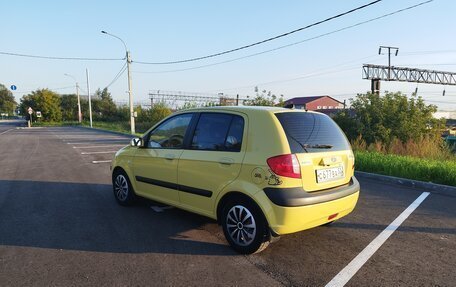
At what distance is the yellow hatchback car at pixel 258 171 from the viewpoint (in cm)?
346

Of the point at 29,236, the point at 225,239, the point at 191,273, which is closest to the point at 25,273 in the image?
the point at 29,236

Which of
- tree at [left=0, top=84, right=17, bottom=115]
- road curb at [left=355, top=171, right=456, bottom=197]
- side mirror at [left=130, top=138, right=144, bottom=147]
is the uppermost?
tree at [left=0, top=84, right=17, bottom=115]

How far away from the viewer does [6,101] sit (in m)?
113

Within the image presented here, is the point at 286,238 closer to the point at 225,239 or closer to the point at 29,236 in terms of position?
the point at 225,239

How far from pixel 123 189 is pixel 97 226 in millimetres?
1060

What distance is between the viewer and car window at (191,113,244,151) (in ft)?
12.7

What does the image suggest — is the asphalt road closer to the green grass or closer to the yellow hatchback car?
the yellow hatchback car

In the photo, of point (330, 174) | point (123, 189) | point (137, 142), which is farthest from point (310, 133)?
point (123, 189)

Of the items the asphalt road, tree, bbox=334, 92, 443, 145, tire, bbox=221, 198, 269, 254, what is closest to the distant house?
tree, bbox=334, 92, 443, 145

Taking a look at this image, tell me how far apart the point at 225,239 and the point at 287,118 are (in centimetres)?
173

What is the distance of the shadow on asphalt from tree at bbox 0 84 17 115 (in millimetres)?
129391

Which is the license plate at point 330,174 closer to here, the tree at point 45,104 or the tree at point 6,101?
the tree at point 45,104

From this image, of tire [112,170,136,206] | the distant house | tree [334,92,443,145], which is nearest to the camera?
tire [112,170,136,206]

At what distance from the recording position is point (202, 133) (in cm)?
427
